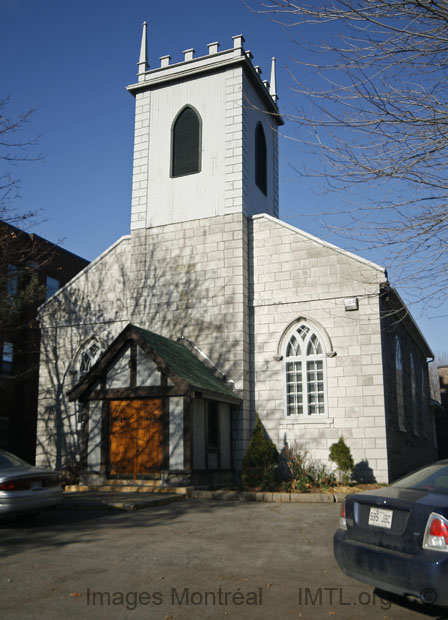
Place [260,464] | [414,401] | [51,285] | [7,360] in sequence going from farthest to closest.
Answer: [51,285]
[7,360]
[414,401]
[260,464]

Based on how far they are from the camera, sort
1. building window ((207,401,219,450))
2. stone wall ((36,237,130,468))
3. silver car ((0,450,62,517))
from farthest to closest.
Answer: stone wall ((36,237,130,468)) < building window ((207,401,219,450)) < silver car ((0,450,62,517))

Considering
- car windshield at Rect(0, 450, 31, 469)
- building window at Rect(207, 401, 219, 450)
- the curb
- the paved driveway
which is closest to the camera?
the paved driveway

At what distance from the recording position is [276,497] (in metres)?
13.8

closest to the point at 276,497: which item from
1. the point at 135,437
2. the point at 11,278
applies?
the point at 135,437

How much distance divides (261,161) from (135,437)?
39.0 ft

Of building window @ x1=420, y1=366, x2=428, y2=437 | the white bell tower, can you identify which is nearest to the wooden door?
the white bell tower

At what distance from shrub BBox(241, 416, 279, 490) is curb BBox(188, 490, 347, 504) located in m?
1.63

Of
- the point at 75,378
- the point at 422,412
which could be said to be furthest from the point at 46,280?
the point at 422,412

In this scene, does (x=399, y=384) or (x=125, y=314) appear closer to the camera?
(x=399, y=384)

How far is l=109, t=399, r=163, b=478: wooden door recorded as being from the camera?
Result: 1589cm

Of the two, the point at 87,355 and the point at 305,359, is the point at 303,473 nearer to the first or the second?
the point at 305,359

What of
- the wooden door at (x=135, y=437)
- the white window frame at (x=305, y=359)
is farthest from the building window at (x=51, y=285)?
the white window frame at (x=305, y=359)

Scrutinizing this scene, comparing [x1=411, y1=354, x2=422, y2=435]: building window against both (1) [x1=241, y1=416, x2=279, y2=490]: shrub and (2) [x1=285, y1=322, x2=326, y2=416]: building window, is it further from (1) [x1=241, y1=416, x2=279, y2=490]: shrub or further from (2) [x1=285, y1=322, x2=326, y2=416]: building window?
(1) [x1=241, y1=416, x2=279, y2=490]: shrub

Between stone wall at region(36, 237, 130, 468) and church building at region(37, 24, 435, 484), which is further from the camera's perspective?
stone wall at region(36, 237, 130, 468)
